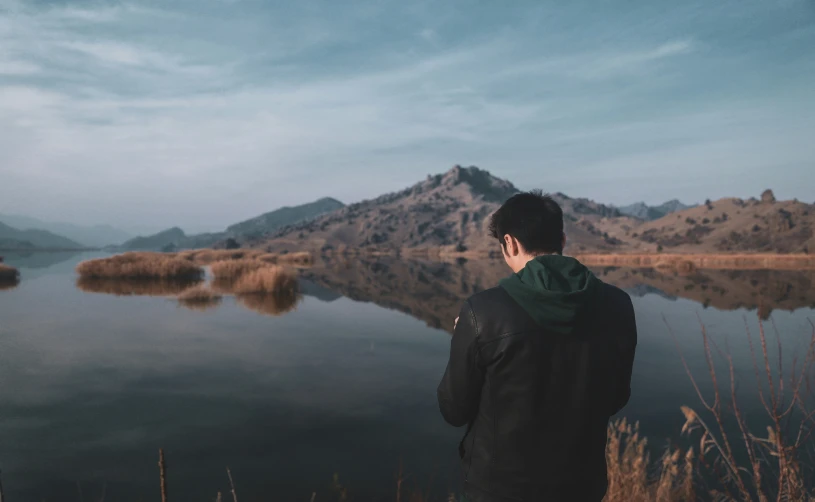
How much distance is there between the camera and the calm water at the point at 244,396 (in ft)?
22.5

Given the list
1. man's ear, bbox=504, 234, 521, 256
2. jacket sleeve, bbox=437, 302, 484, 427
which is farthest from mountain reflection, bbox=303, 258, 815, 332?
jacket sleeve, bbox=437, 302, 484, 427

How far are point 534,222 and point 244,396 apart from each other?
926cm

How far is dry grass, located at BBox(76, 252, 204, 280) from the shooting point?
3412 centimetres

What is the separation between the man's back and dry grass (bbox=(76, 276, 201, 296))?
27350 millimetres

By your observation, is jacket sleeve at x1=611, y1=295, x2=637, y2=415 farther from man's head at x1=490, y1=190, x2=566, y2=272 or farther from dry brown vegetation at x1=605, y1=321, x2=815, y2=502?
dry brown vegetation at x1=605, y1=321, x2=815, y2=502

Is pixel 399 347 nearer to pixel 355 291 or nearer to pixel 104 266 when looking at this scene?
pixel 355 291

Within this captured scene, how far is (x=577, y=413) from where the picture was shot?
7.70 feet

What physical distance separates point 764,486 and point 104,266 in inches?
1570

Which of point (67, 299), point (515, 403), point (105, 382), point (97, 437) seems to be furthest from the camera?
point (67, 299)

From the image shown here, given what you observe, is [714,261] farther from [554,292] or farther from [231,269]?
[554,292]

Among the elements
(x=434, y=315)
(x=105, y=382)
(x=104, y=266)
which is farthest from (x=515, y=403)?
(x=104, y=266)

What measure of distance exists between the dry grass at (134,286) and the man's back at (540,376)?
89.7ft

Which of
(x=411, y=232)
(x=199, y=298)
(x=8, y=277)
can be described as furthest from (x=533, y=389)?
(x=411, y=232)

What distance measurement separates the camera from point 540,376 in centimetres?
228
